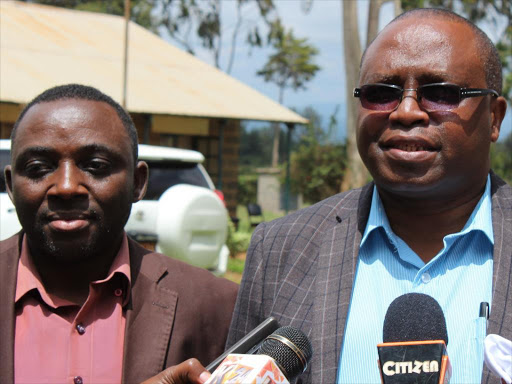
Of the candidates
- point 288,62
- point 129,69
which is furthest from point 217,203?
point 288,62

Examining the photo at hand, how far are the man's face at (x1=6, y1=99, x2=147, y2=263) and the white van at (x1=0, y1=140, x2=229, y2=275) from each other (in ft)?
14.1

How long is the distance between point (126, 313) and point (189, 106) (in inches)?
525

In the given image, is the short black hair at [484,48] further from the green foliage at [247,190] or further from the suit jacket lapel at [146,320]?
the green foliage at [247,190]

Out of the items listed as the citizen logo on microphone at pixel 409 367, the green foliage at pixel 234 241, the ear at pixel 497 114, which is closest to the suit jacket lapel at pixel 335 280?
the ear at pixel 497 114

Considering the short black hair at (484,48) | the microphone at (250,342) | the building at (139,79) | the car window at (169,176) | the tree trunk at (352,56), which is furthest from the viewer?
the building at (139,79)

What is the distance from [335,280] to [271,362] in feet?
Answer: 2.90

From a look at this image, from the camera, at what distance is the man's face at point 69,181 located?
2354 millimetres

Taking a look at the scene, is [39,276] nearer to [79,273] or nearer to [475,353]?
[79,273]

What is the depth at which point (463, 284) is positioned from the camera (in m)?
2.21

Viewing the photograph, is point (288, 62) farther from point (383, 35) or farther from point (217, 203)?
point (383, 35)

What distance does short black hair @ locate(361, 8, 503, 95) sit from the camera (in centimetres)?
231

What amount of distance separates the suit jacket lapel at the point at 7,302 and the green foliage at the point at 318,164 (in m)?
19.0

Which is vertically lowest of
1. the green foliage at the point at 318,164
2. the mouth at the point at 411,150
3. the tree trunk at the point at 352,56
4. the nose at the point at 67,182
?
the green foliage at the point at 318,164

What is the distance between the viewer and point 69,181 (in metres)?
2.35
